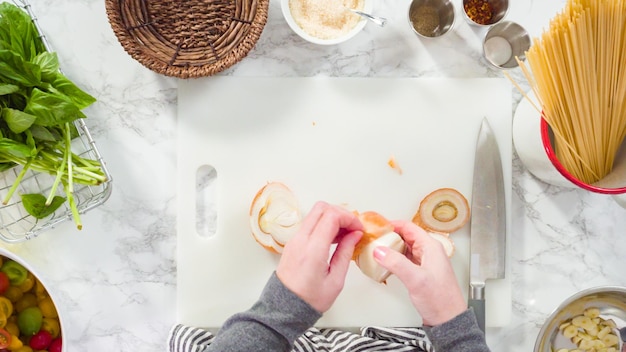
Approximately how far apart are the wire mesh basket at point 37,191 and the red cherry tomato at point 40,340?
211 mm

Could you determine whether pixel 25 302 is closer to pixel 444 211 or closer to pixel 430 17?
pixel 444 211

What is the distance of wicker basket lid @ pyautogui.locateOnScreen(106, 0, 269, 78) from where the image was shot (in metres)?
1.25

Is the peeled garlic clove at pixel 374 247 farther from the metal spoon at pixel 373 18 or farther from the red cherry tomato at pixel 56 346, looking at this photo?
the red cherry tomato at pixel 56 346

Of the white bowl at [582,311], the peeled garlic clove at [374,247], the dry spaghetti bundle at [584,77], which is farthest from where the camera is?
the white bowl at [582,311]

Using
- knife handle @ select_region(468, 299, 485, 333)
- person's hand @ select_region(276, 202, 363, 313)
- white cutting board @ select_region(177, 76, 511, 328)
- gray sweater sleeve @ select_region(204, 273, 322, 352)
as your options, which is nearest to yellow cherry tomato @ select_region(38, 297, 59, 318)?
Answer: white cutting board @ select_region(177, 76, 511, 328)

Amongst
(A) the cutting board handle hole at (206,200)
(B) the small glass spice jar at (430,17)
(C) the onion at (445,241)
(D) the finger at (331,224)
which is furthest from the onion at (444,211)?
(A) the cutting board handle hole at (206,200)

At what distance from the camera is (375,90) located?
4.32ft

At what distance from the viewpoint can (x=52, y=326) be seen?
4.13 ft

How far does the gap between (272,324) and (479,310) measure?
0.47 meters

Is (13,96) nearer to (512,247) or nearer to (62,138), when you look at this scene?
(62,138)

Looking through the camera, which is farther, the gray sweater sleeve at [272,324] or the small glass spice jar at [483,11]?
the small glass spice jar at [483,11]

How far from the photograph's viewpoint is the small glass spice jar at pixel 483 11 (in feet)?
4.24

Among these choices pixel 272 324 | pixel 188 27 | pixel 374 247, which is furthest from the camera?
pixel 188 27

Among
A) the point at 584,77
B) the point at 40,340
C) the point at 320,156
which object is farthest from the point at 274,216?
the point at 584,77
